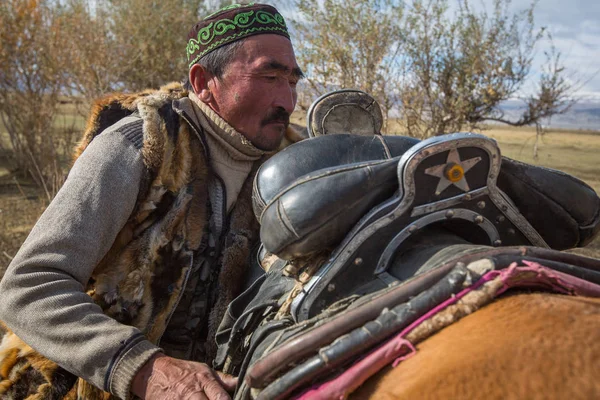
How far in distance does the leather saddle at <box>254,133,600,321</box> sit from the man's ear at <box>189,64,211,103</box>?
0.98m

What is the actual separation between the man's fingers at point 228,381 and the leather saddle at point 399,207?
1.01 feet

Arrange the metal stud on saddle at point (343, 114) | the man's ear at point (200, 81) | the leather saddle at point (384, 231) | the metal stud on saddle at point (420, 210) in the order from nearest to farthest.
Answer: the leather saddle at point (384, 231) → the metal stud on saddle at point (420, 210) → the metal stud on saddle at point (343, 114) → the man's ear at point (200, 81)

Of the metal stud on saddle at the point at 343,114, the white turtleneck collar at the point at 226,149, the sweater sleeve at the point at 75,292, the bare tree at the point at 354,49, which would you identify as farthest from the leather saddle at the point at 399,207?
the bare tree at the point at 354,49

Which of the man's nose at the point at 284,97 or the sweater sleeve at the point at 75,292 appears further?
the man's nose at the point at 284,97

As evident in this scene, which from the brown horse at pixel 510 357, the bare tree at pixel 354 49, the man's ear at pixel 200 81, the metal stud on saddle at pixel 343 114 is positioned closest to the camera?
the brown horse at pixel 510 357

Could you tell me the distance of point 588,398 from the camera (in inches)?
26.4

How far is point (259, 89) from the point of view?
1932 millimetres

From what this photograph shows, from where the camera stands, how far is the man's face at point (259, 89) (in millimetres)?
1935

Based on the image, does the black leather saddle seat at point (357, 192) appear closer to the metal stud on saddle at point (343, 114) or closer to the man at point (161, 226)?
the metal stud on saddle at point (343, 114)

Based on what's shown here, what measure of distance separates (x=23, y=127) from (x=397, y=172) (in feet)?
27.8

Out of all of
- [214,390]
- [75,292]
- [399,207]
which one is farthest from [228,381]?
[399,207]

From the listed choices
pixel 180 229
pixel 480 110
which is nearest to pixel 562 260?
pixel 180 229

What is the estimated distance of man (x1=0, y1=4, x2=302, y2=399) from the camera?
1417 millimetres

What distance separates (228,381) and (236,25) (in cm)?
129
